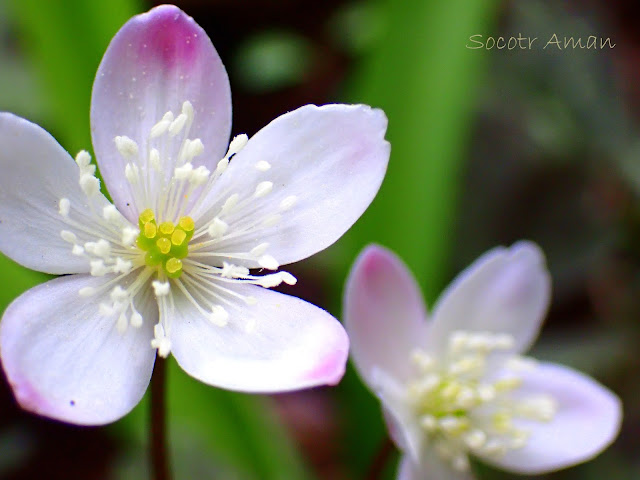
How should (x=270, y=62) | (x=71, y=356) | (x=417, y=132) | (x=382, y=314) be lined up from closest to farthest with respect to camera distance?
(x=71, y=356) < (x=382, y=314) < (x=417, y=132) < (x=270, y=62)

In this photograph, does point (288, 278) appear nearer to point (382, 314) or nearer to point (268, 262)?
point (268, 262)

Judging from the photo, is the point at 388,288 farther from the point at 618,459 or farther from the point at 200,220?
the point at 618,459

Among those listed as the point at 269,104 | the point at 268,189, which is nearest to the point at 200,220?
the point at 268,189

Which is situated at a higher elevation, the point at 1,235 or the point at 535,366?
the point at 1,235

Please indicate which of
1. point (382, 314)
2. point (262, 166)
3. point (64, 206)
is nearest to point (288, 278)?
point (262, 166)

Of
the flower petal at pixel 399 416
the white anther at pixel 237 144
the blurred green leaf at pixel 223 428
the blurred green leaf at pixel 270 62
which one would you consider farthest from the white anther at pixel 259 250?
the blurred green leaf at pixel 270 62

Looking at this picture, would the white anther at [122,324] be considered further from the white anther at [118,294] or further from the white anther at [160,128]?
the white anther at [160,128]
